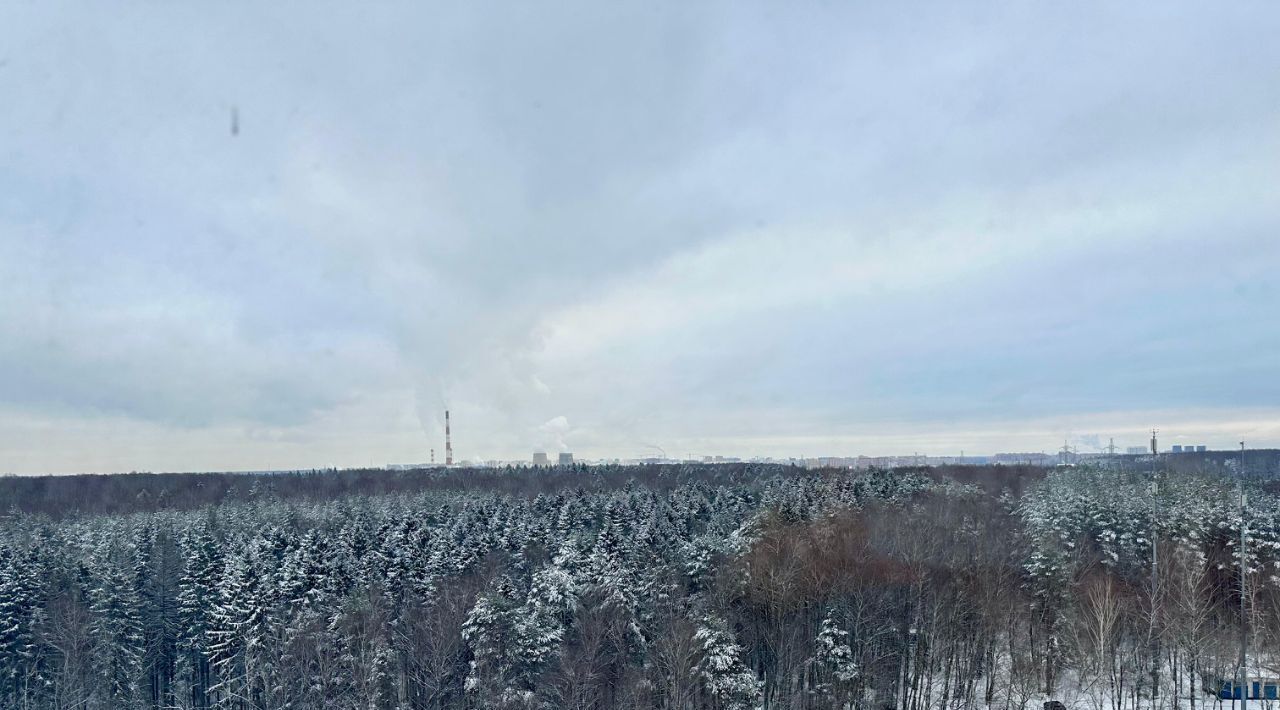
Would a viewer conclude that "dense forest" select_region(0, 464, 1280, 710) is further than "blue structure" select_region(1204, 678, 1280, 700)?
No

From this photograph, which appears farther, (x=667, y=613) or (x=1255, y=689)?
(x=1255, y=689)

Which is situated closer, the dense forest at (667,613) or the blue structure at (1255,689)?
the dense forest at (667,613)

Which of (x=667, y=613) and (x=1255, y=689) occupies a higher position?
(x=667, y=613)

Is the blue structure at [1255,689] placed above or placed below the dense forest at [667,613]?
below

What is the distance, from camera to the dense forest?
104ft

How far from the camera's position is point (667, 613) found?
3400 cm

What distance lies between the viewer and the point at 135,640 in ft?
133

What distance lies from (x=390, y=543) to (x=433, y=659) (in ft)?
38.6

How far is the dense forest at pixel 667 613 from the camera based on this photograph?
3169 cm

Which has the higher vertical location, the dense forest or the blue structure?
the dense forest

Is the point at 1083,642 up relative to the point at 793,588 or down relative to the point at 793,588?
down

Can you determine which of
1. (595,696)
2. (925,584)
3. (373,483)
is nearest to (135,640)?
(595,696)

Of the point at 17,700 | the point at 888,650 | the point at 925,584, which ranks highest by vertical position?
the point at 925,584

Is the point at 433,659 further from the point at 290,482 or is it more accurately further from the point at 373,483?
the point at 290,482
